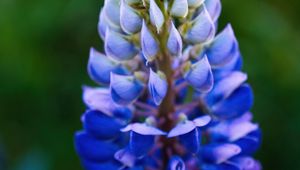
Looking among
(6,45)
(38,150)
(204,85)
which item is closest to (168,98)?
(204,85)

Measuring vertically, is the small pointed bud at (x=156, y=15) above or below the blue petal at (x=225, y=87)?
above

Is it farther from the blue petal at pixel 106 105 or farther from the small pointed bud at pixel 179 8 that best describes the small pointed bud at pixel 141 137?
the small pointed bud at pixel 179 8

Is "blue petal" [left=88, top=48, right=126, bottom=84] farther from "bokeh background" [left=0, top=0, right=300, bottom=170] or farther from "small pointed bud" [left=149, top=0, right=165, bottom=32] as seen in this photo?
"bokeh background" [left=0, top=0, right=300, bottom=170]

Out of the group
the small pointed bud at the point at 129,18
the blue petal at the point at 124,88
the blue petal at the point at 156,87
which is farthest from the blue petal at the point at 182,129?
the small pointed bud at the point at 129,18

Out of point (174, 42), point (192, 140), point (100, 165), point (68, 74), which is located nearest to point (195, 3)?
point (174, 42)

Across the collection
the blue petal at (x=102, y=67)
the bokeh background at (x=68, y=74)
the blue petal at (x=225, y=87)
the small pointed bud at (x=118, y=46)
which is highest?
the small pointed bud at (x=118, y=46)

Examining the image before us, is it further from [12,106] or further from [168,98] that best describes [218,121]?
[12,106]

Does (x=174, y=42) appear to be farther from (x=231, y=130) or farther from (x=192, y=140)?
(x=231, y=130)
